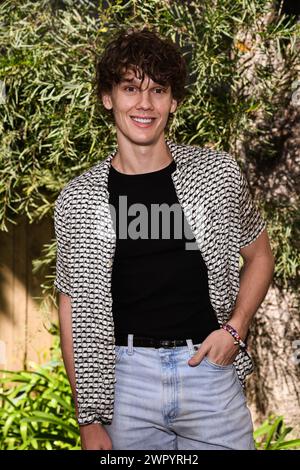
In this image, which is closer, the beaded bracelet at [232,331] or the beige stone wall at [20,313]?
the beaded bracelet at [232,331]

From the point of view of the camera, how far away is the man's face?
2.38 metres

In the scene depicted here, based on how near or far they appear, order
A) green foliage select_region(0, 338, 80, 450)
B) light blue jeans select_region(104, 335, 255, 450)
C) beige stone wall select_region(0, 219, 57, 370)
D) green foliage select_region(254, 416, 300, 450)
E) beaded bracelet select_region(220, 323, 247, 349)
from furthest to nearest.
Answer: beige stone wall select_region(0, 219, 57, 370)
green foliage select_region(0, 338, 80, 450)
green foliage select_region(254, 416, 300, 450)
beaded bracelet select_region(220, 323, 247, 349)
light blue jeans select_region(104, 335, 255, 450)

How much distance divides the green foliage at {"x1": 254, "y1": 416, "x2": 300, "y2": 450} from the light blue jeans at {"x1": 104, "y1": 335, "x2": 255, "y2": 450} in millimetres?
1639

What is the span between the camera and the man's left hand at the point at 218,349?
7.41 feet

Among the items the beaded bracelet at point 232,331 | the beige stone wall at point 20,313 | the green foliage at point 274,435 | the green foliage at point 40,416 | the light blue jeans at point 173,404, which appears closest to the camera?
the light blue jeans at point 173,404

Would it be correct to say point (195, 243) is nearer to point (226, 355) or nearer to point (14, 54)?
point (226, 355)

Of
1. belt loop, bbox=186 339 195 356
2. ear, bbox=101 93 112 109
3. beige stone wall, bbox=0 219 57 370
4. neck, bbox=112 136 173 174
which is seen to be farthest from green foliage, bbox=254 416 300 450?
ear, bbox=101 93 112 109

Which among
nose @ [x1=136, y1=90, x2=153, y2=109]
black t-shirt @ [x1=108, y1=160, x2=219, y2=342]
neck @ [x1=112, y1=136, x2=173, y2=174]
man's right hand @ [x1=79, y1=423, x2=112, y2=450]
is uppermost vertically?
nose @ [x1=136, y1=90, x2=153, y2=109]

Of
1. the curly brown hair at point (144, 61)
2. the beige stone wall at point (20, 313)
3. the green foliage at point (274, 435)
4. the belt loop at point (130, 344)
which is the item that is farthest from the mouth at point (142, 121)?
the beige stone wall at point (20, 313)

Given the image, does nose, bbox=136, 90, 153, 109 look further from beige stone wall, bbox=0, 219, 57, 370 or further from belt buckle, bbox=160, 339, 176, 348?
beige stone wall, bbox=0, 219, 57, 370

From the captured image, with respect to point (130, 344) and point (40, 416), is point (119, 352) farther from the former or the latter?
point (40, 416)

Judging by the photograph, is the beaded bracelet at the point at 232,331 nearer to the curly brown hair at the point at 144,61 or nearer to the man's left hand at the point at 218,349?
the man's left hand at the point at 218,349
